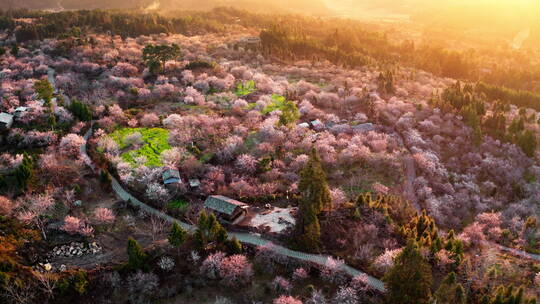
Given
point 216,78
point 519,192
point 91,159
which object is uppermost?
point 216,78

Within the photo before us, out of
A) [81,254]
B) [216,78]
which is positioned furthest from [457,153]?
Result: [81,254]

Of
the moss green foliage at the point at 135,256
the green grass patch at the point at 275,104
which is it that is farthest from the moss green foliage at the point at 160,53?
the moss green foliage at the point at 135,256

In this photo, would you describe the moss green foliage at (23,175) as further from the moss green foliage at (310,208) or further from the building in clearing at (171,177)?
the moss green foliage at (310,208)

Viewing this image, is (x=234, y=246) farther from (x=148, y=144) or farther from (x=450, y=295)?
(x=148, y=144)

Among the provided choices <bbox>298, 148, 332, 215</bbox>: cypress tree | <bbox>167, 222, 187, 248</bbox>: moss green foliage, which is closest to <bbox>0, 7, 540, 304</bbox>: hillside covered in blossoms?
<bbox>167, 222, 187, 248</bbox>: moss green foliage

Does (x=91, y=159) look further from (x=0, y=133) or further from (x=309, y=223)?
(x=309, y=223)

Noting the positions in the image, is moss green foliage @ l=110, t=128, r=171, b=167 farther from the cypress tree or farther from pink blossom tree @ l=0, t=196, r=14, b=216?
the cypress tree

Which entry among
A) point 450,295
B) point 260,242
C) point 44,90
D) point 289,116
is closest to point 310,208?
point 260,242
